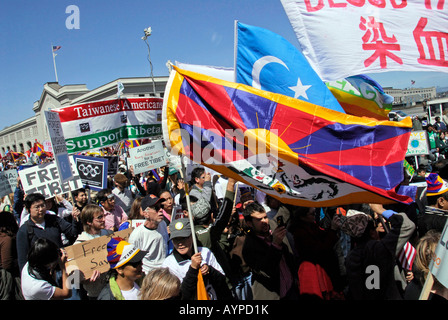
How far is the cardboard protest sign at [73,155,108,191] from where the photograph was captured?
6.88 meters

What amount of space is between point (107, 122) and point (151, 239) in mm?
3597

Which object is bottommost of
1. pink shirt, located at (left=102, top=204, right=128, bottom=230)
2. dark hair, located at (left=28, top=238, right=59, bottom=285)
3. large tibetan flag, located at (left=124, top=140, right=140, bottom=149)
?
large tibetan flag, located at (left=124, top=140, right=140, bottom=149)

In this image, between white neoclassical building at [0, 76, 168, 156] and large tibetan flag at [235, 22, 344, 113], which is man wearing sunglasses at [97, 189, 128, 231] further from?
white neoclassical building at [0, 76, 168, 156]

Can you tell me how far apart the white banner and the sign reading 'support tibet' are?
195 inches

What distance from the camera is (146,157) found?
855cm

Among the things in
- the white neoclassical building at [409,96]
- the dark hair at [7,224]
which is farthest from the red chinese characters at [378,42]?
the white neoclassical building at [409,96]

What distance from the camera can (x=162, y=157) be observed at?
8.80 metres

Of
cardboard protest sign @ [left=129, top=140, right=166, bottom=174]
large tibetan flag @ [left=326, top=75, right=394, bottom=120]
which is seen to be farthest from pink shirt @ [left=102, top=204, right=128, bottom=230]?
large tibetan flag @ [left=326, top=75, right=394, bottom=120]

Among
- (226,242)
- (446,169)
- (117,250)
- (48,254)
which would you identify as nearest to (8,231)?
(48,254)

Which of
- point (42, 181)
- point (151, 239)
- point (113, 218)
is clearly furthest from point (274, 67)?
point (42, 181)

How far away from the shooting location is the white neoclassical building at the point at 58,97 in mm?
57469

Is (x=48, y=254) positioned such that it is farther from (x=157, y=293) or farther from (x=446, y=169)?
(x=446, y=169)

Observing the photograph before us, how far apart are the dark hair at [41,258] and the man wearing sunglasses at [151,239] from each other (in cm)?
108

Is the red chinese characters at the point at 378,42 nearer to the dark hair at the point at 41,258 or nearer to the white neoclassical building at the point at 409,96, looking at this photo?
the dark hair at the point at 41,258
